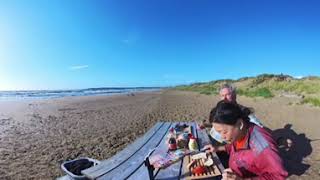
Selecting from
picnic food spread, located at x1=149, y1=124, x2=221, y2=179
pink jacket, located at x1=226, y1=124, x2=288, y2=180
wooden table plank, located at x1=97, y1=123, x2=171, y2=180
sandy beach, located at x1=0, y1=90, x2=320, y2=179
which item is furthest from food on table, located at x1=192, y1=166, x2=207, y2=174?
sandy beach, located at x1=0, y1=90, x2=320, y2=179

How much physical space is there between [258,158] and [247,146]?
7.6 inches

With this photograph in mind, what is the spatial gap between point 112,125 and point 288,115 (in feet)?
21.6

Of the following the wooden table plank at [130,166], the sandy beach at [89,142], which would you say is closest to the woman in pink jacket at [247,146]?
the wooden table plank at [130,166]

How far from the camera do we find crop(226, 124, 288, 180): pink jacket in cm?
200

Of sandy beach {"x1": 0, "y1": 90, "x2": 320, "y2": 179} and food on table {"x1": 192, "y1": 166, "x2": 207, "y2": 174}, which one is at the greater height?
food on table {"x1": 192, "y1": 166, "x2": 207, "y2": 174}

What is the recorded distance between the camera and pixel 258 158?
2117 millimetres

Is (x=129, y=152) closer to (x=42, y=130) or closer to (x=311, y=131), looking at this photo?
(x=311, y=131)

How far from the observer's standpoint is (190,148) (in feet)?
12.6

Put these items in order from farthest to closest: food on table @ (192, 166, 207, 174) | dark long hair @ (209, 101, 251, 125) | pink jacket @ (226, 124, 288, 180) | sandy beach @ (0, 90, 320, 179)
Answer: sandy beach @ (0, 90, 320, 179), food on table @ (192, 166, 207, 174), dark long hair @ (209, 101, 251, 125), pink jacket @ (226, 124, 288, 180)

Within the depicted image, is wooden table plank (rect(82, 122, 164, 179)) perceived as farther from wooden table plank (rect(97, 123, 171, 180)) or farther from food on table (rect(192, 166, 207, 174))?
food on table (rect(192, 166, 207, 174))

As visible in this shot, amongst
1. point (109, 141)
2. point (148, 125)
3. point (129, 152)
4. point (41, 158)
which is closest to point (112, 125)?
point (148, 125)

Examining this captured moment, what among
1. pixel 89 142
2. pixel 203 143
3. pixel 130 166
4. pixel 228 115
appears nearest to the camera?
pixel 228 115

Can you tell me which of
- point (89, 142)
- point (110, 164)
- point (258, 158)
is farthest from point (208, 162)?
point (89, 142)

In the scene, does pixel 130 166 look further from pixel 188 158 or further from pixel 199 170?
pixel 199 170
